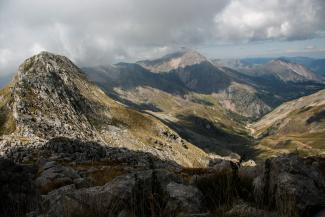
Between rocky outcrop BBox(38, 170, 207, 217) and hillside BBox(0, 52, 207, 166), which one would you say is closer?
rocky outcrop BBox(38, 170, 207, 217)

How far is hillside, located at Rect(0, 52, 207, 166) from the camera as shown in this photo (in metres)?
124

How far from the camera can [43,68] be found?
184 m

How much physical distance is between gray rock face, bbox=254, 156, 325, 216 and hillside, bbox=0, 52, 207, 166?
3352 inches

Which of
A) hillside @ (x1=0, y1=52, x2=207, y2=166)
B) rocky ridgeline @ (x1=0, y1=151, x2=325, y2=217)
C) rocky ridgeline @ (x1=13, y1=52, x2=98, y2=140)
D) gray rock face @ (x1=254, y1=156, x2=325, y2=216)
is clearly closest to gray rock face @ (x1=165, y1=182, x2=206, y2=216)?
rocky ridgeline @ (x1=0, y1=151, x2=325, y2=217)

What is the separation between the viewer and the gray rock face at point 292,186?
12.6 metres

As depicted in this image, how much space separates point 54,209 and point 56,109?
142m

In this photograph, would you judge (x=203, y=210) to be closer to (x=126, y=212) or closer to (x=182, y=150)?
(x=126, y=212)

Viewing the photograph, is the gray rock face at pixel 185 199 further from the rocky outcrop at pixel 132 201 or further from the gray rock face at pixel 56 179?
the gray rock face at pixel 56 179

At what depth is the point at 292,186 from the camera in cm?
1366

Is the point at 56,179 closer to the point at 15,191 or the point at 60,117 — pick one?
the point at 15,191

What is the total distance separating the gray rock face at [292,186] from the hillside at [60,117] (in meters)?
85.1

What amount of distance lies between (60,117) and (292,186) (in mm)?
137652

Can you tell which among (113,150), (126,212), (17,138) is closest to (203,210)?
(126,212)

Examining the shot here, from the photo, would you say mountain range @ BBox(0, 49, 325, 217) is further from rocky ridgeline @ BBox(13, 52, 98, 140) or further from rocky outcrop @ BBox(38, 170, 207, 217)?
rocky ridgeline @ BBox(13, 52, 98, 140)
